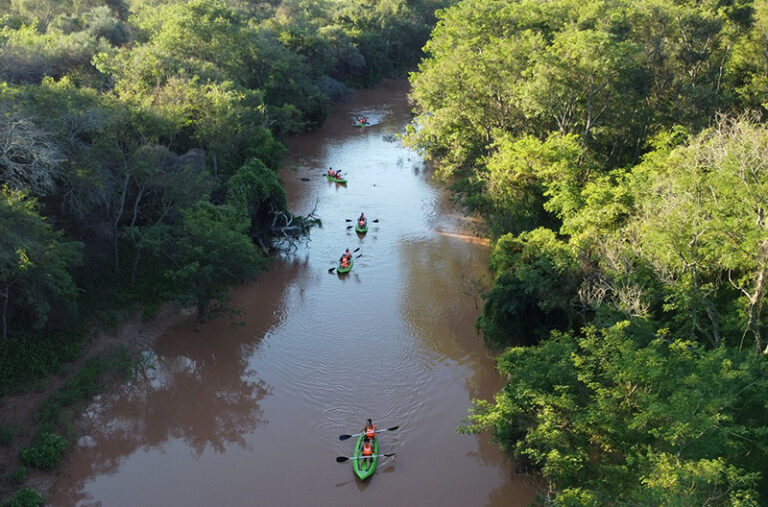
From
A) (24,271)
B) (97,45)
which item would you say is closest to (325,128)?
(97,45)

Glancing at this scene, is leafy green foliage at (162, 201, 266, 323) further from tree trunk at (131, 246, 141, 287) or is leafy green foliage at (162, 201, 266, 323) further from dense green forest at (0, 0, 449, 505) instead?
tree trunk at (131, 246, 141, 287)

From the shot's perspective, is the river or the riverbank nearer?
the riverbank

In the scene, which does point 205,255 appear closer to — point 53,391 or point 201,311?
point 201,311

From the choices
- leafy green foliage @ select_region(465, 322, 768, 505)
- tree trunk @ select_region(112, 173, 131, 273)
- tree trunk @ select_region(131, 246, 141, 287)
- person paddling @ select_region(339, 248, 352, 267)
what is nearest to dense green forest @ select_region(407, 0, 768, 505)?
leafy green foliage @ select_region(465, 322, 768, 505)

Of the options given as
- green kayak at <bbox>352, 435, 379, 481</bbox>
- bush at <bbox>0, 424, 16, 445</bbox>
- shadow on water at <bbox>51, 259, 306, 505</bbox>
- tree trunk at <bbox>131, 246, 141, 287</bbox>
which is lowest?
shadow on water at <bbox>51, 259, 306, 505</bbox>

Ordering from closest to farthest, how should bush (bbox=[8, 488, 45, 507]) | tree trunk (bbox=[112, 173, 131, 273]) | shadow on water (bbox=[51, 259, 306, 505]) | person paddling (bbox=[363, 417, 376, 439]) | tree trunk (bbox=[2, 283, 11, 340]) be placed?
bush (bbox=[8, 488, 45, 507]) → shadow on water (bbox=[51, 259, 306, 505]) → person paddling (bbox=[363, 417, 376, 439]) → tree trunk (bbox=[2, 283, 11, 340]) → tree trunk (bbox=[112, 173, 131, 273])

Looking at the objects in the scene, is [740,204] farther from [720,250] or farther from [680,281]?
[680,281]

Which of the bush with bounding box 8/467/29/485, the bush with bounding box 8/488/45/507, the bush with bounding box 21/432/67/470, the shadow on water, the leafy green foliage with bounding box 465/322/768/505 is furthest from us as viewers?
the shadow on water
